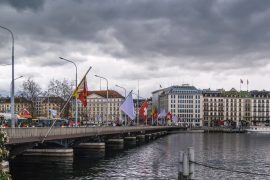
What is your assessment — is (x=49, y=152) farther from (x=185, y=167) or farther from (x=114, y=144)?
(x=185, y=167)

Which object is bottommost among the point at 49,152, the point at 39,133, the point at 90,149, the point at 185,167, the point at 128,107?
the point at 90,149

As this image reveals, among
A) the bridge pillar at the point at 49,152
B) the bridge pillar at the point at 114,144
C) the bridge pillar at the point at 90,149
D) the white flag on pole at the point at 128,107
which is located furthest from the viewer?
the bridge pillar at the point at 114,144

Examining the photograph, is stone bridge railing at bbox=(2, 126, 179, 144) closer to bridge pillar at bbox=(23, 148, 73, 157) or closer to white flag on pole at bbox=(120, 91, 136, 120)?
bridge pillar at bbox=(23, 148, 73, 157)

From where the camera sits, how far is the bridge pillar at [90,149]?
80875mm

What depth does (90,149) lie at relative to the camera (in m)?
84.3

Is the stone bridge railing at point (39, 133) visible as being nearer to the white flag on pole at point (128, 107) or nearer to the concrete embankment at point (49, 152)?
the concrete embankment at point (49, 152)

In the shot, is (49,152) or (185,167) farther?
(49,152)

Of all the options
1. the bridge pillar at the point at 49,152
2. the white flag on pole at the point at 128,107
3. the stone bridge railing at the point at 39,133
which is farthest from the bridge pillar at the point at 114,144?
the bridge pillar at the point at 49,152

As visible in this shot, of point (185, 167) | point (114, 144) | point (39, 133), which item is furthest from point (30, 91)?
point (185, 167)

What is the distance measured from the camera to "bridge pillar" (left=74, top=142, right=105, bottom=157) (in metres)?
80.9

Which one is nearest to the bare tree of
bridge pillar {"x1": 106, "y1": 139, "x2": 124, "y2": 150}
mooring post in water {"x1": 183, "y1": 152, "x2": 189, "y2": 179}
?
bridge pillar {"x1": 106, "y1": 139, "x2": 124, "y2": 150}

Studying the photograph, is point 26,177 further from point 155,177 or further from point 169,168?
point 169,168

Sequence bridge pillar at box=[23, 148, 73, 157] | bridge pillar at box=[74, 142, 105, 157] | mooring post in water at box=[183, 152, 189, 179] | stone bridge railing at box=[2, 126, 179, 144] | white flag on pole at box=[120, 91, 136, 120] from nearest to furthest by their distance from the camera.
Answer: mooring post in water at box=[183, 152, 189, 179] → stone bridge railing at box=[2, 126, 179, 144] → bridge pillar at box=[23, 148, 73, 157] → bridge pillar at box=[74, 142, 105, 157] → white flag on pole at box=[120, 91, 136, 120]

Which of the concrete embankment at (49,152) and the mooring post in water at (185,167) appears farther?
the concrete embankment at (49,152)
